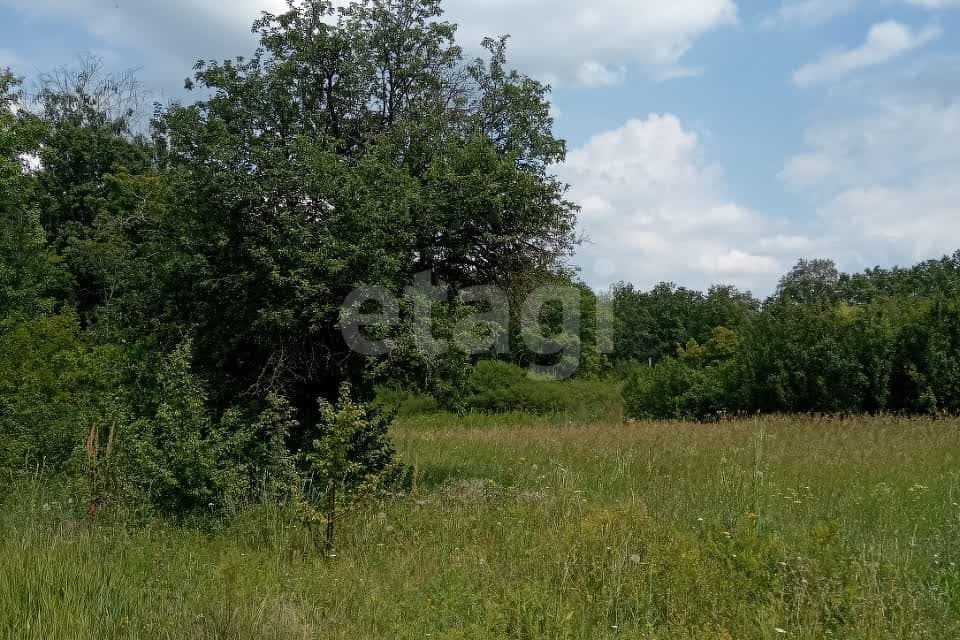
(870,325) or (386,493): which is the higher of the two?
(870,325)

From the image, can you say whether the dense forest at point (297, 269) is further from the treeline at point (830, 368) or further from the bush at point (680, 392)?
the bush at point (680, 392)

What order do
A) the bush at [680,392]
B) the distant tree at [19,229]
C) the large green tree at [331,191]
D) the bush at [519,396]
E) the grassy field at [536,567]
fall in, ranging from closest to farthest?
the grassy field at [536,567] → the large green tree at [331,191] → the distant tree at [19,229] → the bush at [680,392] → the bush at [519,396]

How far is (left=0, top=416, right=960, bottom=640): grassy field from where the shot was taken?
538 centimetres

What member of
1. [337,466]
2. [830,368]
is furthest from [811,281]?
[337,466]

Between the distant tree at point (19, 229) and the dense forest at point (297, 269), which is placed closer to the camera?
the dense forest at point (297, 269)

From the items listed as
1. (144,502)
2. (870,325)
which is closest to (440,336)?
(144,502)

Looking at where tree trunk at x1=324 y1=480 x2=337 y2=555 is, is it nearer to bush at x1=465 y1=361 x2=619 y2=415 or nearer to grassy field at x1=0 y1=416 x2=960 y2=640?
grassy field at x1=0 y1=416 x2=960 y2=640

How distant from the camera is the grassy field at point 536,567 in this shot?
538 centimetres

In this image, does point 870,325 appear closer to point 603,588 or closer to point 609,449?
point 609,449

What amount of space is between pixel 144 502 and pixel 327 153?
5202mm

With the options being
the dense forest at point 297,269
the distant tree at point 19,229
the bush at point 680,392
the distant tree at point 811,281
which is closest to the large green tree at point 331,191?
the dense forest at point 297,269

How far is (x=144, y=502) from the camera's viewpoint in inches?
332

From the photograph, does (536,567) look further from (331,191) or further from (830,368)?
(830,368)

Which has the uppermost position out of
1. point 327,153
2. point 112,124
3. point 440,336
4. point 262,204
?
point 112,124
